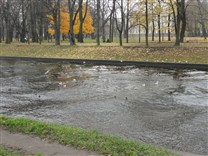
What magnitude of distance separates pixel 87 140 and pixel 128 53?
22767 mm

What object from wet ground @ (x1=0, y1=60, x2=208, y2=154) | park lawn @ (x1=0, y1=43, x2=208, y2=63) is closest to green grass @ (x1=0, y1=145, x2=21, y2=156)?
wet ground @ (x1=0, y1=60, x2=208, y2=154)

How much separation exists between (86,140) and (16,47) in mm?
35591

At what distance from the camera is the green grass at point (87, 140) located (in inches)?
222

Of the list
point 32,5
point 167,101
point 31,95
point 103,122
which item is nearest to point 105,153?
point 103,122

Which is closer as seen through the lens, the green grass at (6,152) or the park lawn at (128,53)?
the green grass at (6,152)

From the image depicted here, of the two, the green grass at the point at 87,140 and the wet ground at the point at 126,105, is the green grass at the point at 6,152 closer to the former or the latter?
Answer: the green grass at the point at 87,140

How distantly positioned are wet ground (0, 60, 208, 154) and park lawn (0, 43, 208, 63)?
7.76 meters

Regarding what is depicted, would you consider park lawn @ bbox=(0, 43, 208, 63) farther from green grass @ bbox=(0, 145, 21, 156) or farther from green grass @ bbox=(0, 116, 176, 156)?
green grass @ bbox=(0, 145, 21, 156)

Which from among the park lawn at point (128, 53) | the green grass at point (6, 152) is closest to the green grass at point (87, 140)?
the green grass at point (6, 152)

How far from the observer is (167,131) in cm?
793

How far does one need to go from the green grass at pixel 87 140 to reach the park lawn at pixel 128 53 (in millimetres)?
18045

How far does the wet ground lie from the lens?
783cm

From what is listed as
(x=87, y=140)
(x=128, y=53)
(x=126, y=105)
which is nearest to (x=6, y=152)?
(x=87, y=140)

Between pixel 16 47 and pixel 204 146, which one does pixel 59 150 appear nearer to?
pixel 204 146
